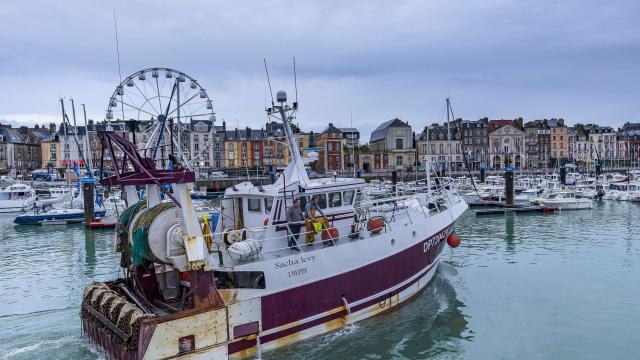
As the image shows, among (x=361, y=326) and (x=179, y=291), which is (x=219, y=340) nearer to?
(x=179, y=291)

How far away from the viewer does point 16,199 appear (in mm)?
57000

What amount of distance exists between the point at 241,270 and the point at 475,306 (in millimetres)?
8553

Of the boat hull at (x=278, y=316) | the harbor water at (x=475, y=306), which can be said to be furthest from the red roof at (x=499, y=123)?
the boat hull at (x=278, y=316)

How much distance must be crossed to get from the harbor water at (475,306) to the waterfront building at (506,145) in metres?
78.5

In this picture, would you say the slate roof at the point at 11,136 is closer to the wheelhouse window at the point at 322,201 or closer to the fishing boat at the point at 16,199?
the fishing boat at the point at 16,199

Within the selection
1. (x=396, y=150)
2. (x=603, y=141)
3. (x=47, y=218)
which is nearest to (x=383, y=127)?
(x=396, y=150)

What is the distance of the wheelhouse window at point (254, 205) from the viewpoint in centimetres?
1508

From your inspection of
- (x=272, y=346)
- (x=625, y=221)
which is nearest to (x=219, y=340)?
(x=272, y=346)

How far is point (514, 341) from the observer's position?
47.4 feet

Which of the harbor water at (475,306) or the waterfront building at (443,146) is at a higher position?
the waterfront building at (443,146)

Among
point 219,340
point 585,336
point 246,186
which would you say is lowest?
point 585,336

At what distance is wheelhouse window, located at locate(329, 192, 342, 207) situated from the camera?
1580 centimetres

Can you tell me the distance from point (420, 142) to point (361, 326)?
91.3 metres

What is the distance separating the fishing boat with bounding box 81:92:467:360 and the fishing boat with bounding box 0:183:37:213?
45.2 metres
